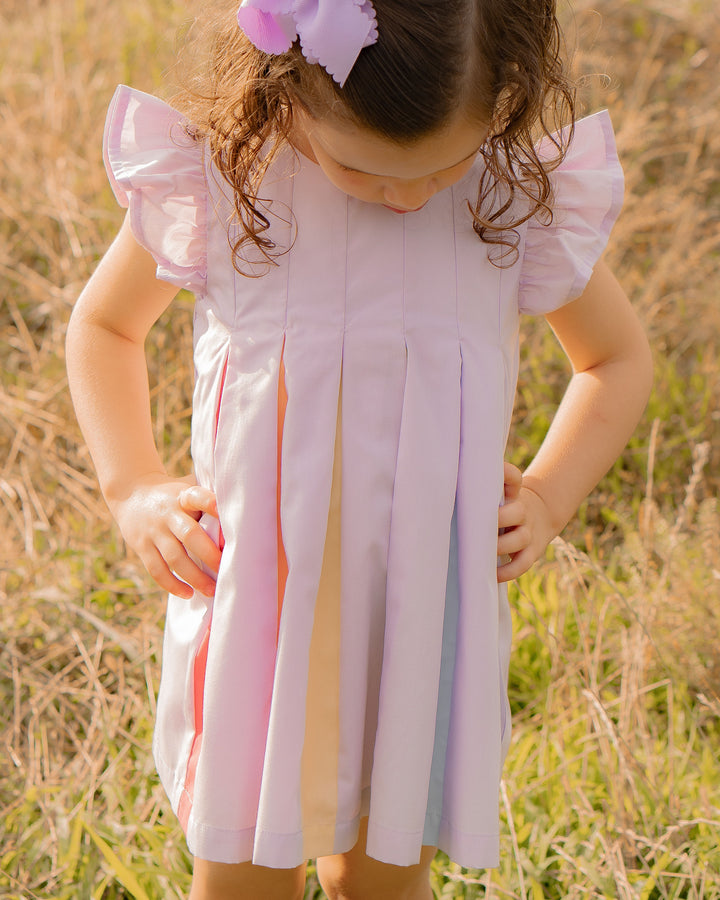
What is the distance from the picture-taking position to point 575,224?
47.1 inches

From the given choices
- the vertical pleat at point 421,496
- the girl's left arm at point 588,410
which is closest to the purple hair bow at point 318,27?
the vertical pleat at point 421,496

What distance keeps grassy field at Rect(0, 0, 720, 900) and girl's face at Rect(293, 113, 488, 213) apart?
0.40m

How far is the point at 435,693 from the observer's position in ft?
3.77

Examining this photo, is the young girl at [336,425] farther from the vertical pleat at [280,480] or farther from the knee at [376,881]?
the knee at [376,881]

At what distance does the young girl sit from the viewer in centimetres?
110

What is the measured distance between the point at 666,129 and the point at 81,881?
314 centimetres

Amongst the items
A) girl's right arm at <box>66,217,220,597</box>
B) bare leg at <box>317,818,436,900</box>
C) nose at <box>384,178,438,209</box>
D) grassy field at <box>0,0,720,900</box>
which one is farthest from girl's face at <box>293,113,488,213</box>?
bare leg at <box>317,818,436,900</box>

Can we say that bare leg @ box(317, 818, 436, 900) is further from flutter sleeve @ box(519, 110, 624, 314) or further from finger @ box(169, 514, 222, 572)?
flutter sleeve @ box(519, 110, 624, 314)

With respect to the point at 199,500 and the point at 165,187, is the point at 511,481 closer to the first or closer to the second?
the point at 199,500

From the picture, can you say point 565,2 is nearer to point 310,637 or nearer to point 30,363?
point 310,637

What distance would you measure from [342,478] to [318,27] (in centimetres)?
46

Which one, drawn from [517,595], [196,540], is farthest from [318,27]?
[517,595]

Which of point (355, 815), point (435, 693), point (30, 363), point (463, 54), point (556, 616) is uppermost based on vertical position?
point (463, 54)

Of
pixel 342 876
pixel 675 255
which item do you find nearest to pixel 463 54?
pixel 342 876
